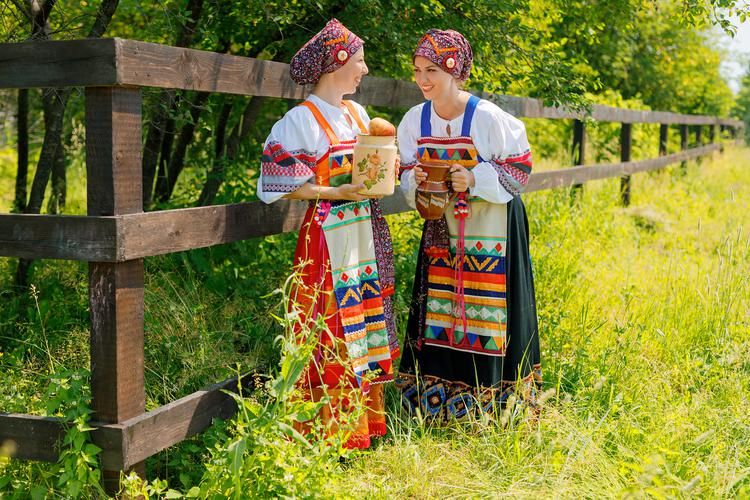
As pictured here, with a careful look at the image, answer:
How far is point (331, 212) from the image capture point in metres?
3.15

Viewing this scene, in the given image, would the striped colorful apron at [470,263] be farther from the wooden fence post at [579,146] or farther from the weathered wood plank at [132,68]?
the wooden fence post at [579,146]

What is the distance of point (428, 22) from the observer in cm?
452

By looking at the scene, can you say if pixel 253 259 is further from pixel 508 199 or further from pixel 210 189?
pixel 508 199

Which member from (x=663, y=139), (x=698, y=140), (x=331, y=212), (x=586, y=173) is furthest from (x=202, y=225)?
(x=698, y=140)

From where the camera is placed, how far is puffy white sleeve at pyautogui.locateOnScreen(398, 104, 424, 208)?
3439mm

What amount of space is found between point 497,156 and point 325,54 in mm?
773

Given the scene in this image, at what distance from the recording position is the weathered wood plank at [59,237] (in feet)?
8.43

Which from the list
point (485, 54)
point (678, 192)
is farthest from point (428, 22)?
point (678, 192)

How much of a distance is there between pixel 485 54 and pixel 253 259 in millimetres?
1692

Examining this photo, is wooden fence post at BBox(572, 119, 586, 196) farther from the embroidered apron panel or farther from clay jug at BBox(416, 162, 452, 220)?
the embroidered apron panel

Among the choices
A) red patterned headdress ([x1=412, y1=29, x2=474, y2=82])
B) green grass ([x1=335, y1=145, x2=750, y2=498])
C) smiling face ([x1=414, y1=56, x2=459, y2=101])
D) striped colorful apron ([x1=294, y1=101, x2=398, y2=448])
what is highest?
red patterned headdress ([x1=412, y1=29, x2=474, y2=82])

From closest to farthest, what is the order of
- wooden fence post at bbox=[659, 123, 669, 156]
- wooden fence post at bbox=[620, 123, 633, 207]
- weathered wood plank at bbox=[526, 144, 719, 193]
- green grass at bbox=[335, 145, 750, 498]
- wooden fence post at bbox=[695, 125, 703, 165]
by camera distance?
green grass at bbox=[335, 145, 750, 498] < weathered wood plank at bbox=[526, 144, 719, 193] < wooden fence post at bbox=[620, 123, 633, 207] < wooden fence post at bbox=[659, 123, 669, 156] < wooden fence post at bbox=[695, 125, 703, 165]

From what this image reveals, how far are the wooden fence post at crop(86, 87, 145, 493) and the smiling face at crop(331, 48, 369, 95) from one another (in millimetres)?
779

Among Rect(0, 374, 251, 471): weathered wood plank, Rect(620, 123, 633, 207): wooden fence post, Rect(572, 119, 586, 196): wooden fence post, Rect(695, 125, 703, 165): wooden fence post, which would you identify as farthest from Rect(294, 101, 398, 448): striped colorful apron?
Rect(695, 125, 703, 165): wooden fence post
